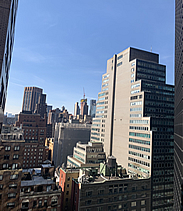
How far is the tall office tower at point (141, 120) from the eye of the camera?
85.6m

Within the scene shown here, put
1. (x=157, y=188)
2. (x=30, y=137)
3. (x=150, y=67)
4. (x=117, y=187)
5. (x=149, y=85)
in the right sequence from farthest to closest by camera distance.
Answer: (x=30, y=137), (x=150, y=67), (x=149, y=85), (x=157, y=188), (x=117, y=187)

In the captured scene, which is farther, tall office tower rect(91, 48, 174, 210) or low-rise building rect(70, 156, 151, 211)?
tall office tower rect(91, 48, 174, 210)

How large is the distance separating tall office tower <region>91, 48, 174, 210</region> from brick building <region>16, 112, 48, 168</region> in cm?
5752

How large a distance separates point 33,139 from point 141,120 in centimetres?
10495

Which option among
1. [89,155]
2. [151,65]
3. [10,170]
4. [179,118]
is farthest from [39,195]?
[151,65]

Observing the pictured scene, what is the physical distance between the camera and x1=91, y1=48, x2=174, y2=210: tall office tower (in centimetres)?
8562

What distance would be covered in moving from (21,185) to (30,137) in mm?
104703

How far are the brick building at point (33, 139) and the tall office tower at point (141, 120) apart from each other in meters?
57.5

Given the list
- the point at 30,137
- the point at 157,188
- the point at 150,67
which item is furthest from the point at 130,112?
the point at 30,137

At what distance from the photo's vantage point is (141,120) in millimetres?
93062

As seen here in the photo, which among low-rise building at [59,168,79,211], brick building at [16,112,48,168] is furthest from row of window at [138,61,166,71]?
brick building at [16,112,48,168]

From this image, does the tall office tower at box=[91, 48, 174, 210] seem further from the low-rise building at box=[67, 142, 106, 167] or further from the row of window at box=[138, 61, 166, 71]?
the low-rise building at box=[67, 142, 106, 167]

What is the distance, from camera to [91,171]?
254ft

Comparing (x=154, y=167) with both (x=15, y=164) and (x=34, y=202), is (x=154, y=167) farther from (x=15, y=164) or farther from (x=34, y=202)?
(x=15, y=164)
